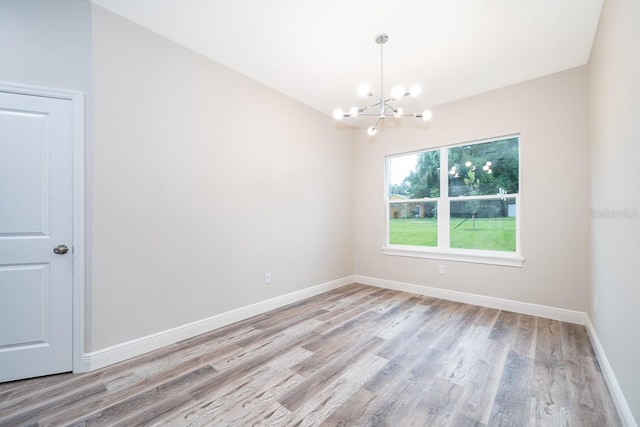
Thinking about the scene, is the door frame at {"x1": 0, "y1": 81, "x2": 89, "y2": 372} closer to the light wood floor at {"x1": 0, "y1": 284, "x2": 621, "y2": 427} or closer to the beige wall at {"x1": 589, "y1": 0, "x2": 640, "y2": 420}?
the light wood floor at {"x1": 0, "y1": 284, "x2": 621, "y2": 427}

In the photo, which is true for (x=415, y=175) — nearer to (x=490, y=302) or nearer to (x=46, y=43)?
(x=490, y=302)

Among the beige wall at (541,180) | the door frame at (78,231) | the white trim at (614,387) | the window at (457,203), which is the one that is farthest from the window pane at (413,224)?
the door frame at (78,231)

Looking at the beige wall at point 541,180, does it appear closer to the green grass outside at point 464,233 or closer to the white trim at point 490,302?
the white trim at point 490,302

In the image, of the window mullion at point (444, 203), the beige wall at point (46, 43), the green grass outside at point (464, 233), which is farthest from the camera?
the window mullion at point (444, 203)

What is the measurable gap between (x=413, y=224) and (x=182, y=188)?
3.48 m

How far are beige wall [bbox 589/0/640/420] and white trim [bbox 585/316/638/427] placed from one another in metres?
0.06

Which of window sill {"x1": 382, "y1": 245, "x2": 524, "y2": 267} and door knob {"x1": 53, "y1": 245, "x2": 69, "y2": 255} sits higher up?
door knob {"x1": 53, "y1": 245, "x2": 69, "y2": 255}

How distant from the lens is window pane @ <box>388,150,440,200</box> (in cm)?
420

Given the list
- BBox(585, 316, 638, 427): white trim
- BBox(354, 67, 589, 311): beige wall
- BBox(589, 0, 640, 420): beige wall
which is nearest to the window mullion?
BBox(354, 67, 589, 311): beige wall

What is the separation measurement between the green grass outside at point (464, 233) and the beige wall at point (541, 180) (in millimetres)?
225

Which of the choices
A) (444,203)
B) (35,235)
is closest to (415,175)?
(444,203)

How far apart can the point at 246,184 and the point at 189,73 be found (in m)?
1.29

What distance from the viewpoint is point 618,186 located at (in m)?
1.80

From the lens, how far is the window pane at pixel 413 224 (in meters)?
4.24
